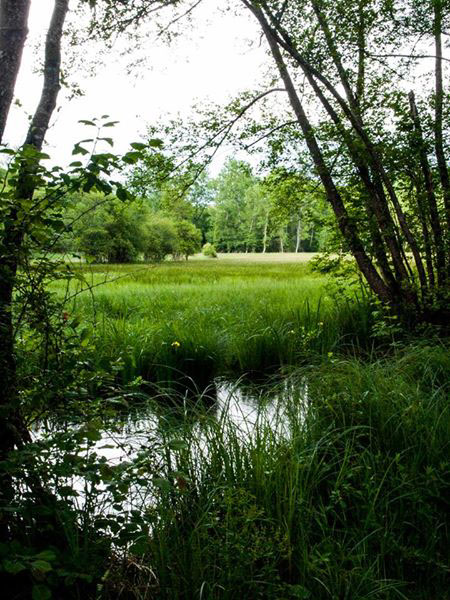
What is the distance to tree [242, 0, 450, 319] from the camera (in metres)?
5.34

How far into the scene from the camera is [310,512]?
7.22 ft

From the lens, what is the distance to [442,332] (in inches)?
239

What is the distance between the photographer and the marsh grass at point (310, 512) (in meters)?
1.91

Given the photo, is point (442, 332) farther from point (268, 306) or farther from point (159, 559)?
point (159, 559)

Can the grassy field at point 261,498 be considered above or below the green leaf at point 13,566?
below

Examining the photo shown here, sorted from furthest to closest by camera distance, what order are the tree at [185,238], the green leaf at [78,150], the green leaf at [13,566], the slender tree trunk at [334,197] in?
the tree at [185,238], the slender tree trunk at [334,197], the green leaf at [78,150], the green leaf at [13,566]

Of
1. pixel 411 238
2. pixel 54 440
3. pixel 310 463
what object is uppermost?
pixel 411 238

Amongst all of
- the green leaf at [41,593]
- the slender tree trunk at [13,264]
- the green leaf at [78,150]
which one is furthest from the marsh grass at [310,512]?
the green leaf at [78,150]

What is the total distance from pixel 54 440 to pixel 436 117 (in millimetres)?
5723

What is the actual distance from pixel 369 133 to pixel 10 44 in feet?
15.2

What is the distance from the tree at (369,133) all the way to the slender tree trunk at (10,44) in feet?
12.2

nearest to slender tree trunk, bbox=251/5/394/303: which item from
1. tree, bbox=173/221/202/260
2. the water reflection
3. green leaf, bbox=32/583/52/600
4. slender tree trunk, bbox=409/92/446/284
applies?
slender tree trunk, bbox=409/92/446/284

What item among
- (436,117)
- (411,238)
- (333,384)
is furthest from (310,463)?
(436,117)

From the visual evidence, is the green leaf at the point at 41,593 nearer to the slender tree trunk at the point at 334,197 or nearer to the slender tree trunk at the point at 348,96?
the slender tree trunk at the point at 348,96
